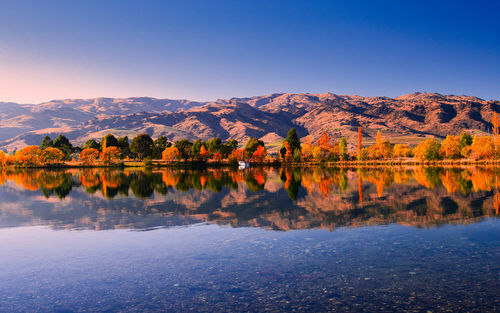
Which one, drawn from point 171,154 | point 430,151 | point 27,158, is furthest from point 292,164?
point 27,158

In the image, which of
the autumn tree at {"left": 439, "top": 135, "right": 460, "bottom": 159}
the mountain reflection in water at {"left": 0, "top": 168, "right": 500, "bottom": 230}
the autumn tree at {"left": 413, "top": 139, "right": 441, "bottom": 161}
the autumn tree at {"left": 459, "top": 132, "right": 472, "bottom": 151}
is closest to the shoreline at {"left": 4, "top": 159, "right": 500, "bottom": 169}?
the autumn tree at {"left": 413, "top": 139, "right": 441, "bottom": 161}

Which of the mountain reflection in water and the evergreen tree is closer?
the mountain reflection in water

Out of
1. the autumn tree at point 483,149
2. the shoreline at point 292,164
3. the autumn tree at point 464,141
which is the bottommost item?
the shoreline at point 292,164

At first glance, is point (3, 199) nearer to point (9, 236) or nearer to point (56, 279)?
point (9, 236)

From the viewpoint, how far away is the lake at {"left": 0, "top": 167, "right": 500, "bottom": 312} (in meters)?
15.1

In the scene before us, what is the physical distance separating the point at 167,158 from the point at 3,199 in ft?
451

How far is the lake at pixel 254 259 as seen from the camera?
49.5 feet

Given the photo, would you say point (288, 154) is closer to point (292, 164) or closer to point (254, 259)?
point (292, 164)

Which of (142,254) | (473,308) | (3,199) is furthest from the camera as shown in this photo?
(3,199)

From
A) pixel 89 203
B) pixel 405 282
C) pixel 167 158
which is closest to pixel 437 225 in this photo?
pixel 405 282

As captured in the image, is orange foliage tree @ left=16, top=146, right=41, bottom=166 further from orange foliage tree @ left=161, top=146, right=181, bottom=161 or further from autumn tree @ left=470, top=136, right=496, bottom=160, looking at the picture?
autumn tree @ left=470, top=136, right=496, bottom=160

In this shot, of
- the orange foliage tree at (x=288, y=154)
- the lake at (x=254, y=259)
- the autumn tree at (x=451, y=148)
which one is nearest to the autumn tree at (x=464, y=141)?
the autumn tree at (x=451, y=148)

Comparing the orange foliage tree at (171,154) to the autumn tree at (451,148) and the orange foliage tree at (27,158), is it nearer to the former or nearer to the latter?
the orange foliage tree at (27,158)

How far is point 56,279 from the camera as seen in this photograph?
18047 millimetres
